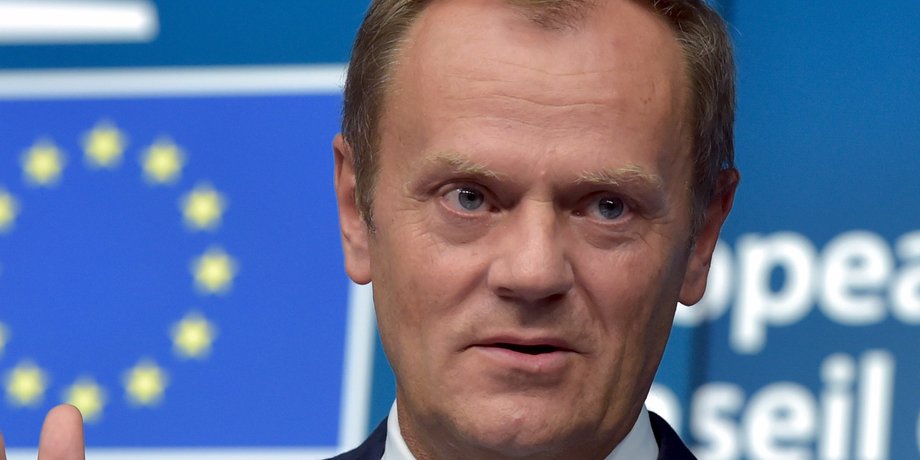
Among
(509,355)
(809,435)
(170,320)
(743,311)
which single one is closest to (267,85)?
(170,320)

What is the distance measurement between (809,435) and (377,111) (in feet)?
3.73

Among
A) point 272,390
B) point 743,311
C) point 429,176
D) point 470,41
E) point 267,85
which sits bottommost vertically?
point 272,390

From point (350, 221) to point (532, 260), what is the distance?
1.36 ft

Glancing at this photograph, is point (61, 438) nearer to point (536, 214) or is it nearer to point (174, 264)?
point (536, 214)

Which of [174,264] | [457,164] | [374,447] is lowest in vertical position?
[174,264]

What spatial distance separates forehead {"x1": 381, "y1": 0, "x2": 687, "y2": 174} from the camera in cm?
181

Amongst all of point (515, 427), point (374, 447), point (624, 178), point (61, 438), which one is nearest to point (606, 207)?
point (624, 178)

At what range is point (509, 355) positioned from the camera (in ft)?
5.77

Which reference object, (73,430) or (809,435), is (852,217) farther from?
(73,430)

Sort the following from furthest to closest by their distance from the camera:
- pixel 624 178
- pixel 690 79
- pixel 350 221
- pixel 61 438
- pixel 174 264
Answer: pixel 174 264 → pixel 350 221 → pixel 690 79 → pixel 624 178 → pixel 61 438

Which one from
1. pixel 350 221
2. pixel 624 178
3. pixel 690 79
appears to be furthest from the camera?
pixel 350 221

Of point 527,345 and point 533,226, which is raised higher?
point 533,226

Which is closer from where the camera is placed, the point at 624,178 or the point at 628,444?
the point at 624,178

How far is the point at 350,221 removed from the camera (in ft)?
6.78
